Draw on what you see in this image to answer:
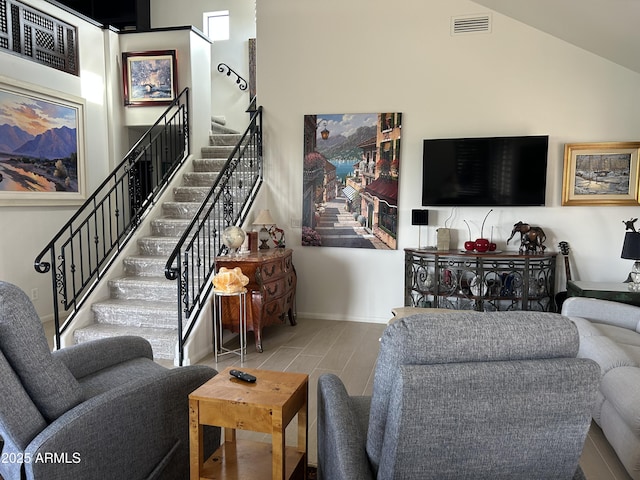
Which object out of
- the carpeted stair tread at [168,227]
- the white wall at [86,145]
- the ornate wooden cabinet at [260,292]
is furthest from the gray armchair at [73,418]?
the white wall at [86,145]

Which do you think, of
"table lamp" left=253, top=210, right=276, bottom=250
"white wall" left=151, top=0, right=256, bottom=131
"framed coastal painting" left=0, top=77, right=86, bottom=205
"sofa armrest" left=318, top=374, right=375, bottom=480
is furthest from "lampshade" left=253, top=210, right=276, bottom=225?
"white wall" left=151, top=0, right=256, bottom=131

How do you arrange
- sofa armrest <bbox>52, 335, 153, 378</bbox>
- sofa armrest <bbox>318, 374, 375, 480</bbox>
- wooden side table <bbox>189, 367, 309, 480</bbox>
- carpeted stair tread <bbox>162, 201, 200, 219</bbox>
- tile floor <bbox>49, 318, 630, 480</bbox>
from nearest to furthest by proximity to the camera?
1. sofa armrest <bbox>318, 374, 375, 480</bbox>
2. wooden side table <bbox>189, 367, 309, 480</bbox>
3. sofa armrest <bbox>52, 335, 153, 378</bbox>
4. tile floor <bbox>49, 318, 630, 480</bbox>
5. carpeted stair tread <bbox>162, 201, 200, 219</bbox>

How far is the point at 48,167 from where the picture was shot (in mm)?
5309

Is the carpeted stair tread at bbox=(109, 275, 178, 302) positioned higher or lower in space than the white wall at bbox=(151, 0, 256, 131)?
lower

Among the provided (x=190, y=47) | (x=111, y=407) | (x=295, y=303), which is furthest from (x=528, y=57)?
(x=111, y=407)

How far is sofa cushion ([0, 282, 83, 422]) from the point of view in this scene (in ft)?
5.18

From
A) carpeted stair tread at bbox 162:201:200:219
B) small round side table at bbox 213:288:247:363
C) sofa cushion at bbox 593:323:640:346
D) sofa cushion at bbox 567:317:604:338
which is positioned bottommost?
small round side table at bbox 213:288:247:363

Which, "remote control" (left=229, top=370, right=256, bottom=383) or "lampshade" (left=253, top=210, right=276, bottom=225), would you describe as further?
"lampshade" (left=253, top=210, right=276, bottom=225)

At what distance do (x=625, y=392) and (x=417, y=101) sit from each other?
3.60 m

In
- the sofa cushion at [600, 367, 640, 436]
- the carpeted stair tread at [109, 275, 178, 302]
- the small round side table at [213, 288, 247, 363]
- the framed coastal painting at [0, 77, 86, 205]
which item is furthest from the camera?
the framed coastal painting at [0, 77, 86, 205]

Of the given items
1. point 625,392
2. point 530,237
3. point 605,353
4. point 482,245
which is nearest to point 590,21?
point 530,237

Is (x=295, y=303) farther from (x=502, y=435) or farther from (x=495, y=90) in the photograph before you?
(x=502, y=435)

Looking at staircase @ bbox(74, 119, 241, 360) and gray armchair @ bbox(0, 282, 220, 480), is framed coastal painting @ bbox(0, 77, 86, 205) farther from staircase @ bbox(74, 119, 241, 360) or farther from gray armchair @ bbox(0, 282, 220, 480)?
gray armchair @ bbox(0, 282, 220, 480)

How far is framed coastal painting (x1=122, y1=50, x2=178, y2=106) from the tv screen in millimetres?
3794
